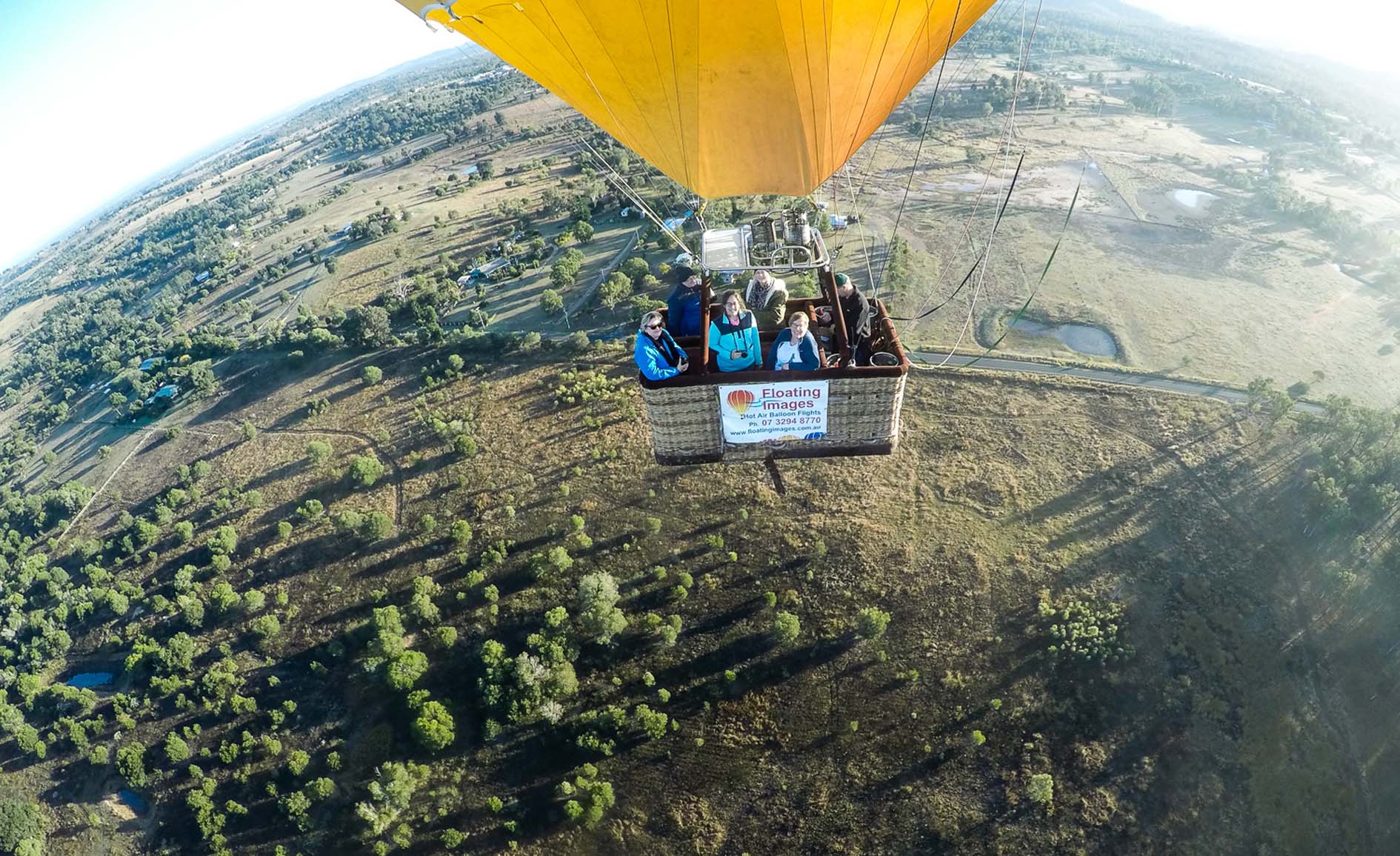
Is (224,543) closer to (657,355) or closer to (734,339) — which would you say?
(657,355)

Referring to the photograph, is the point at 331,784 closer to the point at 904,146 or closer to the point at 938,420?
the point at 938,420

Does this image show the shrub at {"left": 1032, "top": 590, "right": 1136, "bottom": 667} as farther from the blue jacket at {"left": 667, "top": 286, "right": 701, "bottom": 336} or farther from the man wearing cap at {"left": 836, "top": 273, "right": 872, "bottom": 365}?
the blue jacket at {"left": 667, "top": 286, "right": 701, "bottom": 336}

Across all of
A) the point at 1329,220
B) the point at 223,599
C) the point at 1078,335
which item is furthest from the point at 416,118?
the point at 1329,220

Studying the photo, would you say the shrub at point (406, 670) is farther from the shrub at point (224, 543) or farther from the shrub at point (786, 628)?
the shrub at point (786, 628)

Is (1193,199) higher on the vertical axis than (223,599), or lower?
higher

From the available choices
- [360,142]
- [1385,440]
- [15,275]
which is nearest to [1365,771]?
[1385,440]
